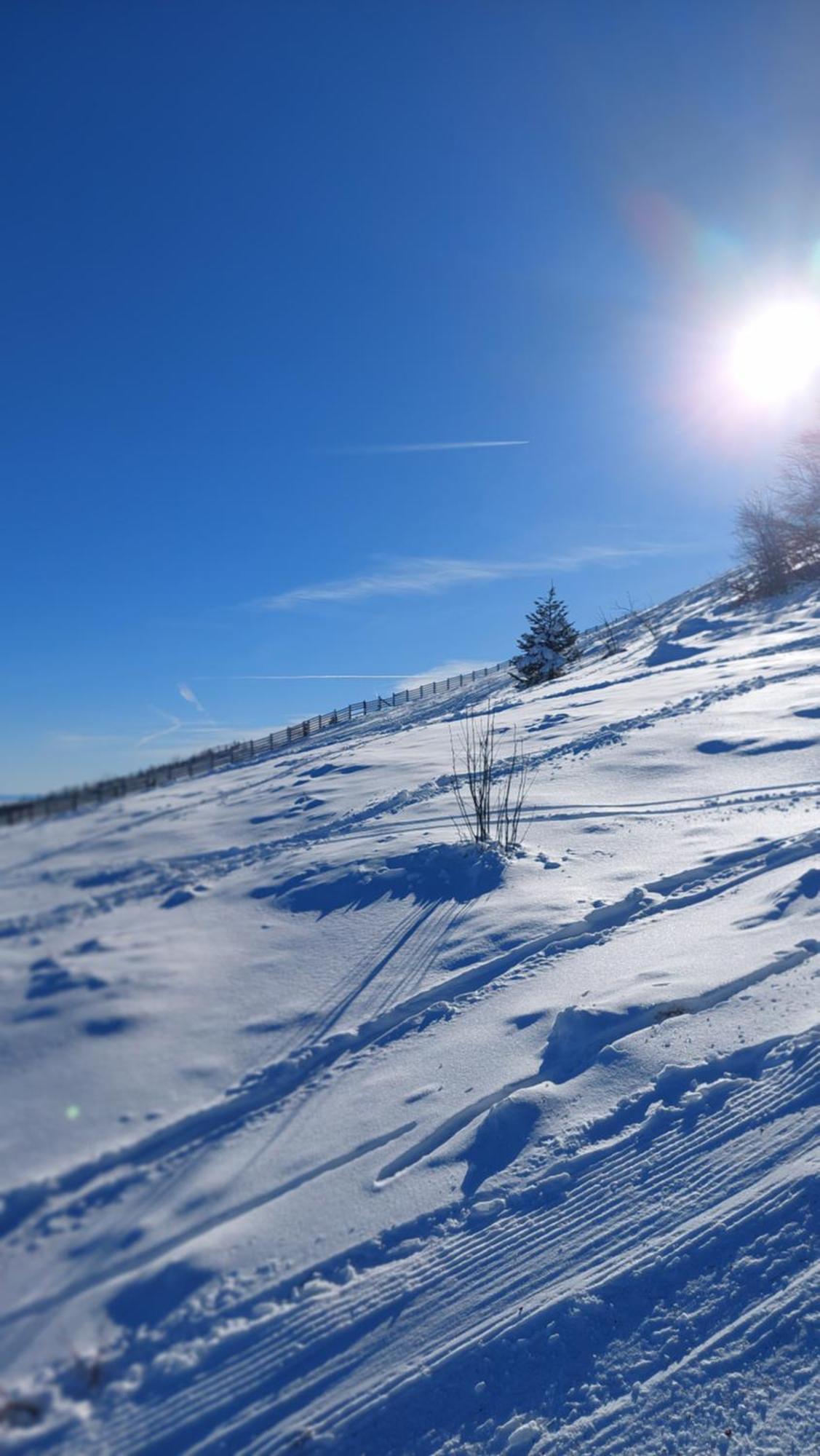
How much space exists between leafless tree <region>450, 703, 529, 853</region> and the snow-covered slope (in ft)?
1.85

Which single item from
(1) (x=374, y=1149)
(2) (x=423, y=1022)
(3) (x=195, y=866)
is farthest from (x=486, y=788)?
(3) (x=195, y=866)

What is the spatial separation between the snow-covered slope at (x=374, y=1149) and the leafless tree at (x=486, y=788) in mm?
565

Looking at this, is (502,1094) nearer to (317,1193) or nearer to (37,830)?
(317,1193)

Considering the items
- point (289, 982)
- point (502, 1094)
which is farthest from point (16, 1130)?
point (502, 1094)

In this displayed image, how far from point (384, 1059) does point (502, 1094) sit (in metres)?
0.56

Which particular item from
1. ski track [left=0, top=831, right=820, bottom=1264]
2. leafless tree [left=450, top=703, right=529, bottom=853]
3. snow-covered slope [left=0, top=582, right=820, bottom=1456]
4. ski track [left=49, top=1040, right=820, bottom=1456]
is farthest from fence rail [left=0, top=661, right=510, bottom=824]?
leafless tree [left=450, top=703, right=529, bottom=853]

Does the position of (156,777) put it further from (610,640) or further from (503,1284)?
(610,640)

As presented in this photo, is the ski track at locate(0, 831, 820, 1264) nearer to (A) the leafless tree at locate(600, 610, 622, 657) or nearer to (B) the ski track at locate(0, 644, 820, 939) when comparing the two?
(B) the ski track at locate(0, 644, 820, 939)

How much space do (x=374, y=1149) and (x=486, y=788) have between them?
2.52 meters

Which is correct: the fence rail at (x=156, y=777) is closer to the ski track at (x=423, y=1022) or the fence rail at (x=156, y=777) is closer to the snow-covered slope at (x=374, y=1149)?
the snow-covered slope at (x=374, y=1149)

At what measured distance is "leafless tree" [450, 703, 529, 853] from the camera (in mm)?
4961

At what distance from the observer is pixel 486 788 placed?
4.95 m

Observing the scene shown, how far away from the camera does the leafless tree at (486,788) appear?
496 centimetres

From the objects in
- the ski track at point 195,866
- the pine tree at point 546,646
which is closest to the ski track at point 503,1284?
the ski track at point 195,866
